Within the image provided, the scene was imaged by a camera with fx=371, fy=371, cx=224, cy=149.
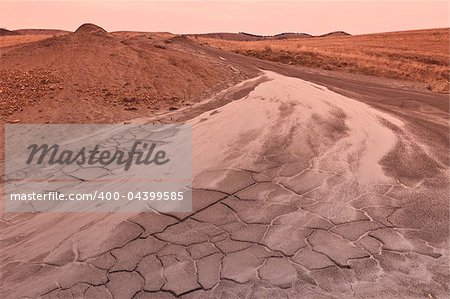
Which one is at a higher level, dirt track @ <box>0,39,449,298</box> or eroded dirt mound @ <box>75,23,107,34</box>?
eroded dirt mound @ <box>75,23,107,34</box>

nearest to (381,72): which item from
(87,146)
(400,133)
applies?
(400,133)

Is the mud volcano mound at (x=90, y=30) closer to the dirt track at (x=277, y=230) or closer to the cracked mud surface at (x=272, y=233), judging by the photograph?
the dirt track at (x=277, y=230)

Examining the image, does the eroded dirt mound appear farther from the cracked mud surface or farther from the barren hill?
the cracked mud surface

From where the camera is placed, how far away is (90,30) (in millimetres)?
14078

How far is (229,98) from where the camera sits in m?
9.70

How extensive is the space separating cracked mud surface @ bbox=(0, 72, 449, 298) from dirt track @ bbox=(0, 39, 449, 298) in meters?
0.01

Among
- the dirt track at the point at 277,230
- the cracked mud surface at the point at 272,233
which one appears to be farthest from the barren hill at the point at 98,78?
the cracked mud surface at the point at 272,233

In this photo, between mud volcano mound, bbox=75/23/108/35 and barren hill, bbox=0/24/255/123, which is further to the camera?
mud volcano mound, bbox=75/23/108/35

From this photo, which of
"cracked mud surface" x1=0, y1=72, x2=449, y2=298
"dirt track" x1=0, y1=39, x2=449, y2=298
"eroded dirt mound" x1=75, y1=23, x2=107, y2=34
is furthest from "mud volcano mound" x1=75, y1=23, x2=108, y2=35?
"cracked mud surface" x1=0, y1=72, x2=449, y2=298

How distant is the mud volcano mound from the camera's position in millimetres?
13828

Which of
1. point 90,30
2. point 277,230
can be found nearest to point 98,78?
point 90,30

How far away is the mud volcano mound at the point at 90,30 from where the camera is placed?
45.4 feet

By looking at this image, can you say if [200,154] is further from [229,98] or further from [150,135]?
[229,98]

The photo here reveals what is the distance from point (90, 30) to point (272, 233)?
40.8 ft
